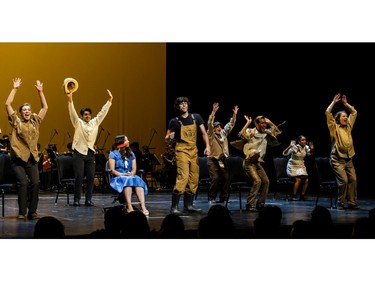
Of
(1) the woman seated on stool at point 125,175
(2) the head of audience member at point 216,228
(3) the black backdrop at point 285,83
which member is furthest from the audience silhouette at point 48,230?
(3) the black backdrop at point 285,83

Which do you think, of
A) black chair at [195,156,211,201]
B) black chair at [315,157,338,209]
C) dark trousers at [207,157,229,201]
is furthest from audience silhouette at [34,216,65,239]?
black chair at [195,156,211,201]

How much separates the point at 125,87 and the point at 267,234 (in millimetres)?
11132

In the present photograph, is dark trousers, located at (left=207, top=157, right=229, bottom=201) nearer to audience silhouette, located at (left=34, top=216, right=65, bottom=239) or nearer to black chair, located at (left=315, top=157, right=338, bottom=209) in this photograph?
black chair, located at (left=315, top=157, right=338, bottom=209)

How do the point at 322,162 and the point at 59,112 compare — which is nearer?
the point at 322,162

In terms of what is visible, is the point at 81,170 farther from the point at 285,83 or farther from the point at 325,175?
the point at 285,83

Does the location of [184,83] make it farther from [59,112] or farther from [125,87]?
[59,112]

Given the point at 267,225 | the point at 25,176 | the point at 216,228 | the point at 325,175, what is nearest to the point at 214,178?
the point at 325,175

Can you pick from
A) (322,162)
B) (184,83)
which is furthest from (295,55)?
(322,162)

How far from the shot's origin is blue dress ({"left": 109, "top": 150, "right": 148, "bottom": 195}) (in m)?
7.86

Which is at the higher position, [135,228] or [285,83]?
[285,83]

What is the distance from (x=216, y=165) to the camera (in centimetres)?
1051

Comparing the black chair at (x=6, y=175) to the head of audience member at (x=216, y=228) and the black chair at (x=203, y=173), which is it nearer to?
the black chair at (x=203, y=173)

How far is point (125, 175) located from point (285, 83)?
6535mm

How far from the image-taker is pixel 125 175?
802cm
